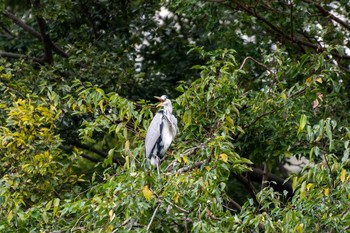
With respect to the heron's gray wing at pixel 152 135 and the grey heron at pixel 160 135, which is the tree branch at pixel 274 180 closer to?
the grey heron at pixel 160 135

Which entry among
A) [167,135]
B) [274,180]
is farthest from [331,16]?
[167,135]

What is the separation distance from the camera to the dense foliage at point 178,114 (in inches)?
242

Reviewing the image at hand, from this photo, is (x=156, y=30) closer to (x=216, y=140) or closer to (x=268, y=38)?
(x=268, y=38)

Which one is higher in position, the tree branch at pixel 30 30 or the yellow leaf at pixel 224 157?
the tree branch at pixel 30 30

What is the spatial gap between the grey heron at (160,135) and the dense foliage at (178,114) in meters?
0.09

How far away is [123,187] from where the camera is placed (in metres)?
6.10

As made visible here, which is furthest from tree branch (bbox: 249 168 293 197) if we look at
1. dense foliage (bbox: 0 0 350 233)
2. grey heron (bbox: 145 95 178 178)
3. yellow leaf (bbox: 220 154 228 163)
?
yellow leaf (bbox: 220 154 228 163)

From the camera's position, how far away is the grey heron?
7.39 meters

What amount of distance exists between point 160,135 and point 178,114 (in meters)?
0.46

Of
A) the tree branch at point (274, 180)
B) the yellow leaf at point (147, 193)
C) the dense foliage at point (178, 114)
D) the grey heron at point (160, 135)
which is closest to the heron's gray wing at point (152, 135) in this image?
the grey heron at point (160, 135)

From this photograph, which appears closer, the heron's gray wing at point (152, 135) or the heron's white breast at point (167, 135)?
the heron's gray wing at point (152, 135)

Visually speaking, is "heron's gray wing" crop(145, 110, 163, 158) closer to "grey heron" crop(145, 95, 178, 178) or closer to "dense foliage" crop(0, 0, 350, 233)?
"grey heron" crop(145, 95, 178, 178)

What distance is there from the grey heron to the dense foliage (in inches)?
3.5

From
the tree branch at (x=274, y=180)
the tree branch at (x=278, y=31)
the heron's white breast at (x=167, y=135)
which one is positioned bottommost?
the tree branch at (x=274, y=180)
